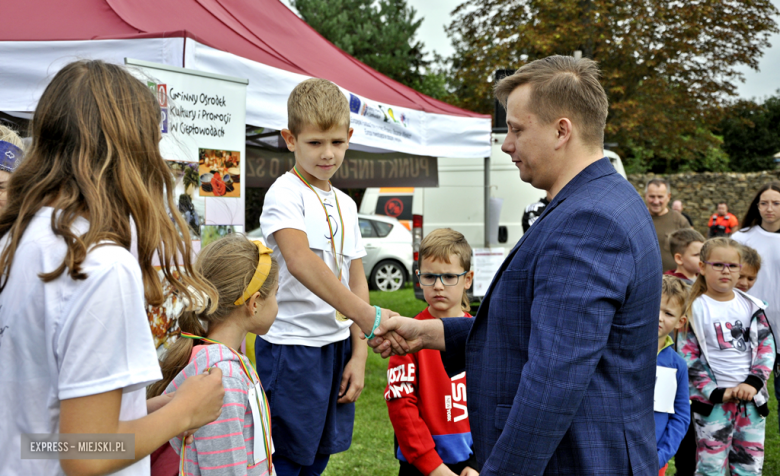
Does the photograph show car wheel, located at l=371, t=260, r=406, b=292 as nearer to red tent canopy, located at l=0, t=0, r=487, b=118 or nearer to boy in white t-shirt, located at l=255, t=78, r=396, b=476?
red tent canopy, located at l=0, t=0, r=487, b=118

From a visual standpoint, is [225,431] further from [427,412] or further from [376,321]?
[427,412]

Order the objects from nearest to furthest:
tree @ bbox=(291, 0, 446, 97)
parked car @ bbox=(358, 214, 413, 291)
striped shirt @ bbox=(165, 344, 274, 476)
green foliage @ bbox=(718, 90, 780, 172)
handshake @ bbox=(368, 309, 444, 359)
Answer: striped shirt @ bbox=(165, 344, 274, 476) < handshake @ bbox=(368, 309, 444, 359) < parked car @ bbox=(358, 214, 413, 291) < tree @ bbox=(291, 0, 446, 97) < green foliage @ bbox=(718, 90, 780, 172)

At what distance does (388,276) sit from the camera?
13.7 metres

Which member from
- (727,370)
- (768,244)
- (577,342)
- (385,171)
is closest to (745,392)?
(727,370)

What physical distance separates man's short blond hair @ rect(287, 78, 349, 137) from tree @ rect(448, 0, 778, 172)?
14.1 meters

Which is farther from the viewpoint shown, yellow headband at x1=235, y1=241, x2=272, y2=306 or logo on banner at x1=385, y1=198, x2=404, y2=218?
logo on banner at x1=385, y1=198, x2=404, y2=218

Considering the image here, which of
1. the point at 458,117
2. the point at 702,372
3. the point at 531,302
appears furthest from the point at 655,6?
the point at 531,302

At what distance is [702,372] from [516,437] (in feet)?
9.32

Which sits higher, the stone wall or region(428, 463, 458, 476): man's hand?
the stone wall

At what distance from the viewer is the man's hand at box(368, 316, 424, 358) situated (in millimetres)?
2229

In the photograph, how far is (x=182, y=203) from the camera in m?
2.94

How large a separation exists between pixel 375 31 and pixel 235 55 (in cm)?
2192

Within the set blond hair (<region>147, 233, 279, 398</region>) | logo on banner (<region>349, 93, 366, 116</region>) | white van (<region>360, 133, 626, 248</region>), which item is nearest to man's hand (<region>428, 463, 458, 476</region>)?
blond hair (<region>147, 233, 279, 398</region>)

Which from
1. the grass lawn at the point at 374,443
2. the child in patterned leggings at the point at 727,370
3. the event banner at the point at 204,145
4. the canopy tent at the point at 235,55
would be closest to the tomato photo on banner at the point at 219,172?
the event banner at the point at 204,145
